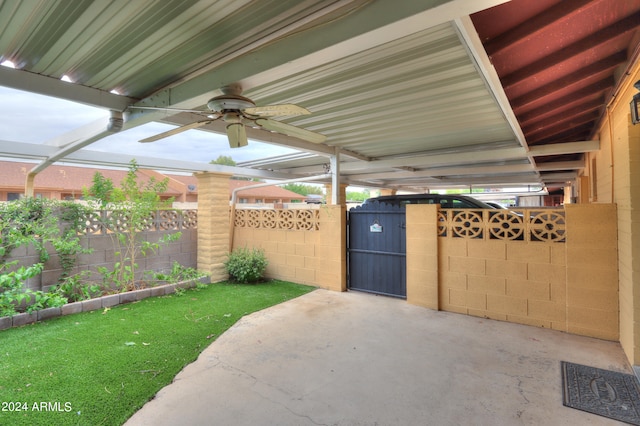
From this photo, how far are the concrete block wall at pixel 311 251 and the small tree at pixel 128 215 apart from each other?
2053 millimetres

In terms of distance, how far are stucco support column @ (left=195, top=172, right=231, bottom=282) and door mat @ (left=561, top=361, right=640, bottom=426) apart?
5675mm

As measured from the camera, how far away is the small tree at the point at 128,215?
517 centimetres

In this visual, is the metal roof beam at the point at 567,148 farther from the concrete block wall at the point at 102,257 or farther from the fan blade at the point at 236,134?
the concrete block wall at the point at 102,257

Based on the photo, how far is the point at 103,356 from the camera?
119 inches

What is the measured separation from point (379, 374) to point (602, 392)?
181 centimetres

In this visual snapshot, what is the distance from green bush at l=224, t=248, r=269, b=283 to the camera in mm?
6082

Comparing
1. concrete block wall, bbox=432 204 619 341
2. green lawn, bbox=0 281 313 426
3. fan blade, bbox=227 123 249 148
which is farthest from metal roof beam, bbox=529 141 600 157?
green lawn, bbox=0 281 313 426

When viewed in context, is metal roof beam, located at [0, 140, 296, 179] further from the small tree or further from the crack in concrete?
the crack in concrete

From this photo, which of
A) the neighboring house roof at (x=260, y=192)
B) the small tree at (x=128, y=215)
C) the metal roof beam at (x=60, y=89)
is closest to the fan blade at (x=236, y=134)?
the metal roof beam at (x=60, y=89)

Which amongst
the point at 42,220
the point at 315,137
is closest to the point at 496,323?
the point at 315,137

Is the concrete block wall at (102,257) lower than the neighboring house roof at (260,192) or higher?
lower

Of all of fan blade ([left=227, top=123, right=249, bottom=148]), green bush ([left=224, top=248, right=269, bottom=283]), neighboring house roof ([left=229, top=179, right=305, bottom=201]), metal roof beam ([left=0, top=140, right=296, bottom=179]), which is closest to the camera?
fan blade ([left=227, top=123, right=249, bottom=148])

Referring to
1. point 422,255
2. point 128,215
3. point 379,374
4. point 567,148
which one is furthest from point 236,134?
point 567,148

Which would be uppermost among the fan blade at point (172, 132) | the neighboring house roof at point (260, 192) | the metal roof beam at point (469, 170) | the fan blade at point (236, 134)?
the neighboring house roof at point (260, 192)
